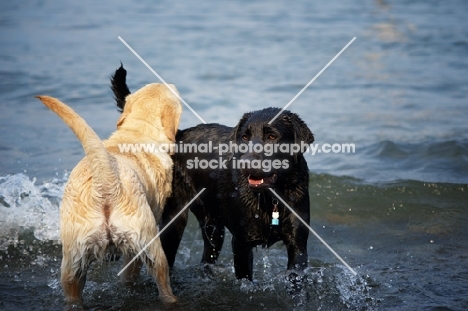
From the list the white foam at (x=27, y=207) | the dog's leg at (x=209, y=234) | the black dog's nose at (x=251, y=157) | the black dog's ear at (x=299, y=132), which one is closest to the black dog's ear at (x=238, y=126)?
the black dog's ear at (x=299, y=132)

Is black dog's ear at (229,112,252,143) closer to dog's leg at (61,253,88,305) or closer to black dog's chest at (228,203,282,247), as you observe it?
black dog's chest at (228,203,282,247)

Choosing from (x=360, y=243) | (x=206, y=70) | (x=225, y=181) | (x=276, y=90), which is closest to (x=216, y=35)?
(x=206, y=70)

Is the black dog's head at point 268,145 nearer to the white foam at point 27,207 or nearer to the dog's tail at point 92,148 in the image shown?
the dog's tail at point 92,148

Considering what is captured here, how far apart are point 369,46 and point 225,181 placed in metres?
12.0

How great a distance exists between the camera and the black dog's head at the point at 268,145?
568cm

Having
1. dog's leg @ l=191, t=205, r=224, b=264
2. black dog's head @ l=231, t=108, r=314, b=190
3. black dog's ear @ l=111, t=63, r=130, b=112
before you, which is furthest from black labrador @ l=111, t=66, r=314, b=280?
black dog's ear @ l=111, t=63, r=130, b=112

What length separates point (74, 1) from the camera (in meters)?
23.0

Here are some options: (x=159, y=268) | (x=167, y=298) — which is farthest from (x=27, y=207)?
(x=159, y=268)

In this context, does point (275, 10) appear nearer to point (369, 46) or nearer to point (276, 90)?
point (369, 46)

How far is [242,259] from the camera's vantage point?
6301mm

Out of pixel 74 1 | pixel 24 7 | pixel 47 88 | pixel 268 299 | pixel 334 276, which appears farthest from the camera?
pixel 74 1

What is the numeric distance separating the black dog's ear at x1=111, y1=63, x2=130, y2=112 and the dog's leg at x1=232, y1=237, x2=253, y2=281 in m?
1.97

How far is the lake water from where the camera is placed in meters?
6.63

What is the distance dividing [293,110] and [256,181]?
24.1 feet
